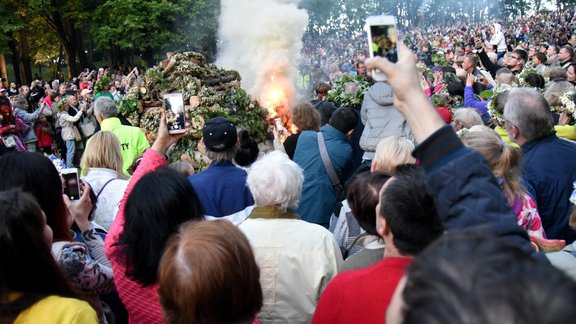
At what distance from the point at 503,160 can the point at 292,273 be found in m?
1.51

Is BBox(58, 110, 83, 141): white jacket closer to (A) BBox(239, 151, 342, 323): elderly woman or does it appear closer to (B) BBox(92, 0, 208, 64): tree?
(A) BBox(239, 151, 342, 323): elderly woman

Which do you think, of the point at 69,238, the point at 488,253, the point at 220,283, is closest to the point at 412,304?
the point at 488,253

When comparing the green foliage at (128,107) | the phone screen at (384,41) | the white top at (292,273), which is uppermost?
the phone screen at (384,41)

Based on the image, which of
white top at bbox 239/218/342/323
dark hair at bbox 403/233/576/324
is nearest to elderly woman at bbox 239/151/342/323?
white top at bbox 239/218/342/323

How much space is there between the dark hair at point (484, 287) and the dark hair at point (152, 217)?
174cm

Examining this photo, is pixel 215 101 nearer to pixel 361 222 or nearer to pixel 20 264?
pixel 361 222

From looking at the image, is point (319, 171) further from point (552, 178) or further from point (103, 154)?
point (552, 178)

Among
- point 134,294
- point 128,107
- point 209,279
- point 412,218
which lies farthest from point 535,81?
point 209,279

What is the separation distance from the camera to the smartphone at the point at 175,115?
4.22m

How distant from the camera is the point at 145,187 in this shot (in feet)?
9.32

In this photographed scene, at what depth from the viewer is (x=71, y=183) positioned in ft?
12.0

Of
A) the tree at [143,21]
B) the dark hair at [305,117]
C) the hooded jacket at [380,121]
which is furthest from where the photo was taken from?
the tree at [143,21]

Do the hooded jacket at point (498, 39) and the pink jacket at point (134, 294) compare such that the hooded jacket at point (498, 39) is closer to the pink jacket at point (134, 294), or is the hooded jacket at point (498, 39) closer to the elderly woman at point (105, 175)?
the elderly woman at point (105, 175)

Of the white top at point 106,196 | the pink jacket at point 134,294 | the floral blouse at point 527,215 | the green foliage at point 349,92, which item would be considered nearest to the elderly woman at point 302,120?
the green foliage at point 349,92
